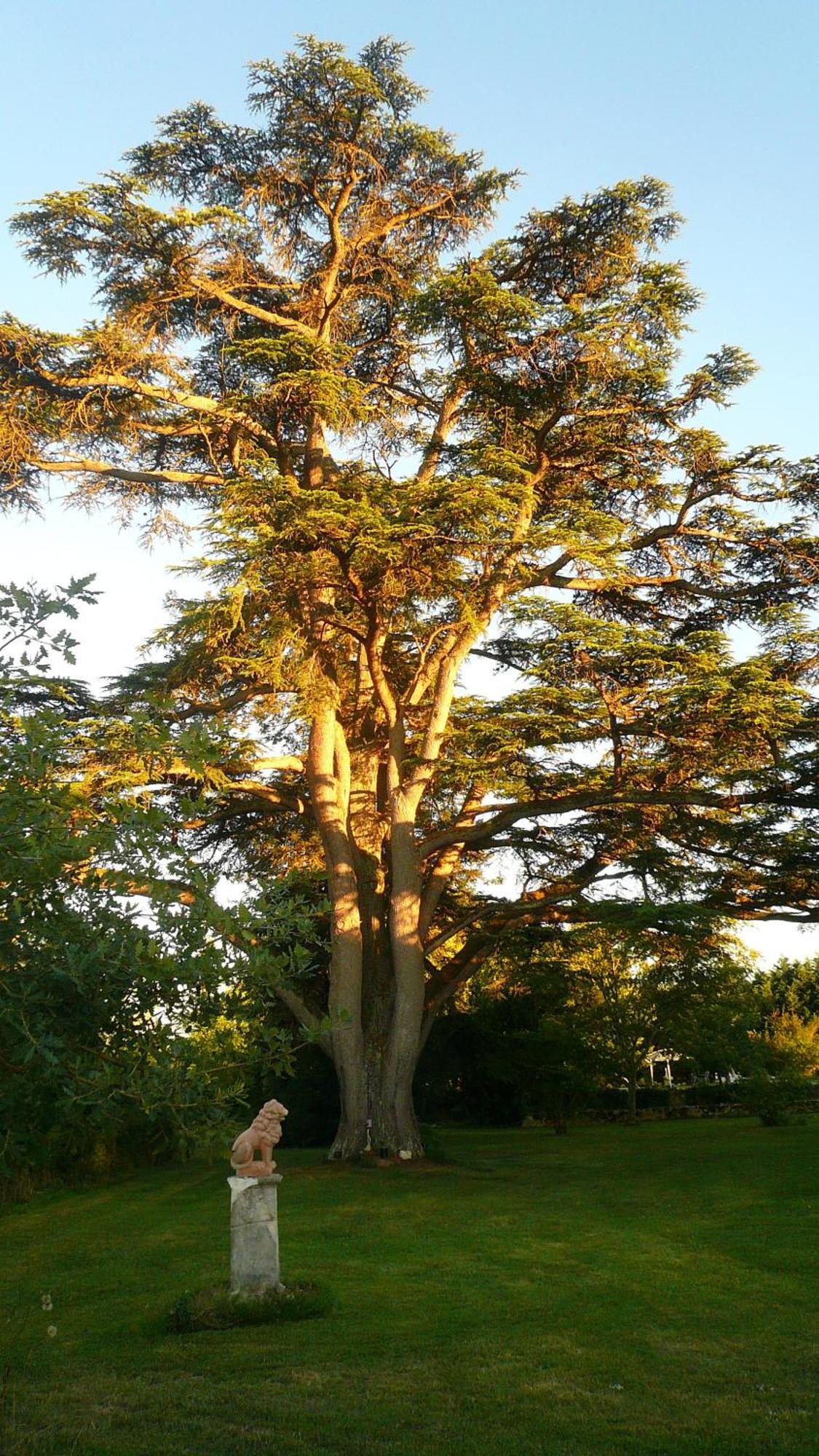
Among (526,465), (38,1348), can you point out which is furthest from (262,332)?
(38,1348)

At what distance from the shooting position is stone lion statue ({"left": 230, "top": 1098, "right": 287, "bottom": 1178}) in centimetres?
1088

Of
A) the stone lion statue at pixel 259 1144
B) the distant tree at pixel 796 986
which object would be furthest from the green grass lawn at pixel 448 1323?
the distant tree at pixel 796 986

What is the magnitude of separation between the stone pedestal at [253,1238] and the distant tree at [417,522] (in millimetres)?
8979

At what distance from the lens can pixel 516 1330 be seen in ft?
32.3

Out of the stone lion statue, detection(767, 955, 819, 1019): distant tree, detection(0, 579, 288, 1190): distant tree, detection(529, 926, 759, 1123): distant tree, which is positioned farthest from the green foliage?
detection(767, 955, 819, 1019): distant tree

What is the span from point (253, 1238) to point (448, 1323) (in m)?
1.82

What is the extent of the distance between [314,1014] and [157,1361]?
14.2 m

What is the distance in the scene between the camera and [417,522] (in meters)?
18.6

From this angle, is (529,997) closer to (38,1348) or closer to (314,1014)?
(314,1014)

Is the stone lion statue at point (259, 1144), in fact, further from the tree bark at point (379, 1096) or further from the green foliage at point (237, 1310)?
the tree bark at point (379, 1096)

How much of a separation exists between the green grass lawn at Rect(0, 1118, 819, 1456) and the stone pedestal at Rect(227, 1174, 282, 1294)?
61 cm

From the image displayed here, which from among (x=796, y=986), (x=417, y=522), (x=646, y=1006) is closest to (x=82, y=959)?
(x=417, y=522)

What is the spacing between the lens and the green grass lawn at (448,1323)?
23.7 feet

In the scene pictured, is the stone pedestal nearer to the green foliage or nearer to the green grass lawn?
the green foliage
